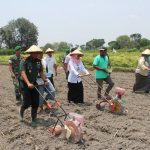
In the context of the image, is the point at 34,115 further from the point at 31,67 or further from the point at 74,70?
the point at 74,70

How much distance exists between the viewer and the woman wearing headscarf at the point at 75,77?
31.7ft

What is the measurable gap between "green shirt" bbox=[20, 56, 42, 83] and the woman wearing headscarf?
198 centimetres

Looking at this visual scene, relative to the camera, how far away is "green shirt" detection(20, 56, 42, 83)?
24.7 feet

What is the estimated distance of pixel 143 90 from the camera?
12492 mm

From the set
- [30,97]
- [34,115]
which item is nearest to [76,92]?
[34,115]

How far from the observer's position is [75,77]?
32.2 feet

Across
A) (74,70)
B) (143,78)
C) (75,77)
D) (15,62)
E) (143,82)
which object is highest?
(15,62)

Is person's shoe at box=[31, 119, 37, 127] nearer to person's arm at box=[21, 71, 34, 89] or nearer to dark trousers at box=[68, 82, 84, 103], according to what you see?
→ person's arm at box=[21, 71, 34, 89]

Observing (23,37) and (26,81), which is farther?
(23,37)

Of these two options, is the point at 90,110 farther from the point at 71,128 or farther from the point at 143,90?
the point at 143,90

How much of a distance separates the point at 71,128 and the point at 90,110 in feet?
9.02

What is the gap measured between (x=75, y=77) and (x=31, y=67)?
2.45 m

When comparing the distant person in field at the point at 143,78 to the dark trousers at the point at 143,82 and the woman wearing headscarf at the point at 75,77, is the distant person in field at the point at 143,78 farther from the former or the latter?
the woman wearing headscarf at the point at 75,77

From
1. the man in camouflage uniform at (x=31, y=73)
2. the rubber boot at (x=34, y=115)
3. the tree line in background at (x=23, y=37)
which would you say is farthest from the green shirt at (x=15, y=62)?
the tree line in background at (x=23, y=37)
